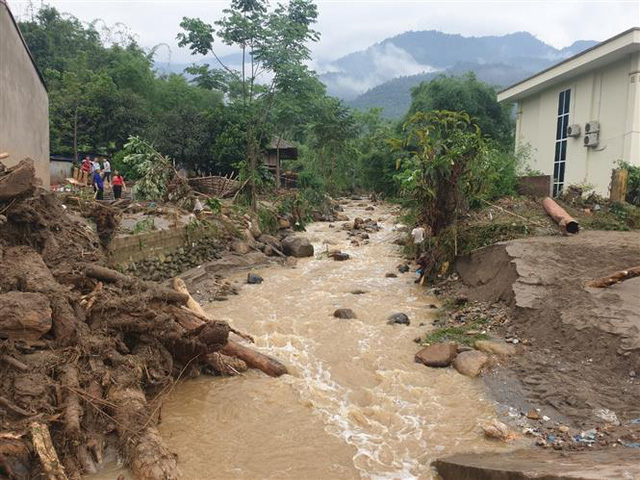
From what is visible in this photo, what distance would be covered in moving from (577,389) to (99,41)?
141 ft

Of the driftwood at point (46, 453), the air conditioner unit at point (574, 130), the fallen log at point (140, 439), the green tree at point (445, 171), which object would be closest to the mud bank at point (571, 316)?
the green tree at point (445, 171)

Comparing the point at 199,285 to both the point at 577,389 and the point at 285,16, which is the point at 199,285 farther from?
the point at 285,16

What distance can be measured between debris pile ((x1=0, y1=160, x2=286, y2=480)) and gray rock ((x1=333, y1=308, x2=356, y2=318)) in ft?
8.67

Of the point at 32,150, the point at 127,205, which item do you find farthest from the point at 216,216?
the point at 32,150

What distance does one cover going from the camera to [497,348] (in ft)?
23.0

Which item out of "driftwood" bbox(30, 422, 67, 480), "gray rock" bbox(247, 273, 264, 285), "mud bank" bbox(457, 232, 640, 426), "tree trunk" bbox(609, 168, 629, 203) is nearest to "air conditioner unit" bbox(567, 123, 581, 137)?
"tree trunk" bbox(609, 168, 629, 203)

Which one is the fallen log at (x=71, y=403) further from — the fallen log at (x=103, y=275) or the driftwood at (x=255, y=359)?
the driftwood at (x=255, y=359)

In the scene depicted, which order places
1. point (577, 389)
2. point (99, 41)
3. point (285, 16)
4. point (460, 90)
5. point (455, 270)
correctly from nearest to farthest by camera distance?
point (577, 389), point (455, 270), point (285, 16), point (460, 90), point (99, 41)

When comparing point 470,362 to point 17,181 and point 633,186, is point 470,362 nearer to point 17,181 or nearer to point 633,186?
point 17,181

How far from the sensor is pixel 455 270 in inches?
437

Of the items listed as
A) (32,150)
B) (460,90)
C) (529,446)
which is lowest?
(529,446)

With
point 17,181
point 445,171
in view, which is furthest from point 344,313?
point 17,181

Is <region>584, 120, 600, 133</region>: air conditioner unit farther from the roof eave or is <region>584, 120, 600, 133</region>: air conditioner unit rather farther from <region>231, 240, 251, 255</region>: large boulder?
<region>231, 240, 251, 255</region>: large boulder

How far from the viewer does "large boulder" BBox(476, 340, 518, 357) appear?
6902 mm
